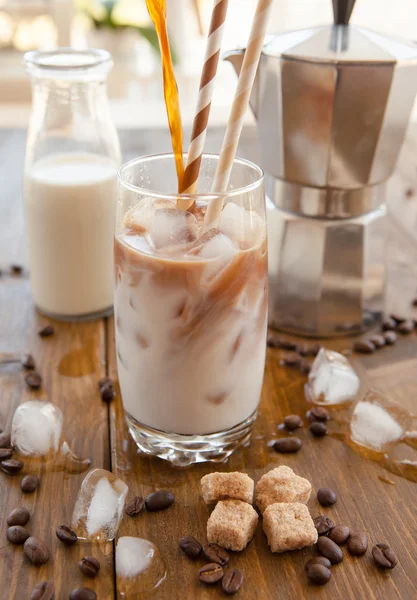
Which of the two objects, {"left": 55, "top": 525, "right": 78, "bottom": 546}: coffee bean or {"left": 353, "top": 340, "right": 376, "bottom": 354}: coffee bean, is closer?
{"left": 55, "top": 525, "right": 78, "bottom": 546}: coffee bean

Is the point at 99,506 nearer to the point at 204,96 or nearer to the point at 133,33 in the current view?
the point at 204,96

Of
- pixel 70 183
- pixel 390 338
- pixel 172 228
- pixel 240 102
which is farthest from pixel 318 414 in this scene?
pixel 70 183

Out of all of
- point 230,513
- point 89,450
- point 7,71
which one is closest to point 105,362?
point 89,450

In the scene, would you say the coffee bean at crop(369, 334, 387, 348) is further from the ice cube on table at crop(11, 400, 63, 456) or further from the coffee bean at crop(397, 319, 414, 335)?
the ice cube on table at crop(11, 400, 63, 456)

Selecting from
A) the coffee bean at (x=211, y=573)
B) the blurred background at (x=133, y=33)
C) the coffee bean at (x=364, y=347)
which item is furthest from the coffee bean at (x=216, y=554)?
the blurred background at (x=133, y=33)

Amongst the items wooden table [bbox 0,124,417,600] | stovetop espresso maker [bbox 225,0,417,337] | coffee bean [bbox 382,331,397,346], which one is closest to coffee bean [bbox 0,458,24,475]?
wooden table [bbox 0,124,417,600]

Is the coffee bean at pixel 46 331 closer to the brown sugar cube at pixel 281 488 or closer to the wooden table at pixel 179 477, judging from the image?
the wooden table at pixel 179 477
